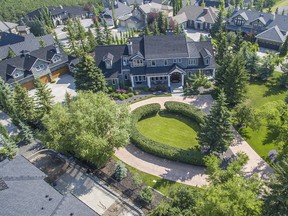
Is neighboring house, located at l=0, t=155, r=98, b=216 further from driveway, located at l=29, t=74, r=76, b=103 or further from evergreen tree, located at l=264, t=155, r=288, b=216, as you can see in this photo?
driveway, located at l=29, t=74, r=76, b=103

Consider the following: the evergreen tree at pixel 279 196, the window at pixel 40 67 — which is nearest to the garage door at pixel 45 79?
the window at pixel 40 67

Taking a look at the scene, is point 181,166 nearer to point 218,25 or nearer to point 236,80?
point 236,80

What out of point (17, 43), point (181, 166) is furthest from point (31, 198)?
point (17, 43)

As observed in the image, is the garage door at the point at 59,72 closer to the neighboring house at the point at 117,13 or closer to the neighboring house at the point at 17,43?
the neighboring house at the point at 17,43

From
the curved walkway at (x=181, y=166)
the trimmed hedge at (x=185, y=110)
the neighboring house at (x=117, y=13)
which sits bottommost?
the curved walkway at (x=181, y=166)

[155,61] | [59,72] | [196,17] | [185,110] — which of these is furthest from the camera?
[196,17]

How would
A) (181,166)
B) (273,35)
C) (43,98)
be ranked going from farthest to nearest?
(273,35) → (43,98) → (181,166)

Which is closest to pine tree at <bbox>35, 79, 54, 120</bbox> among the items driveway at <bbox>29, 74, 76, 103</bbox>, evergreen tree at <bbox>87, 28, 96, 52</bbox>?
driveway at <bbox>29, 74, 76, 103</bbox>
